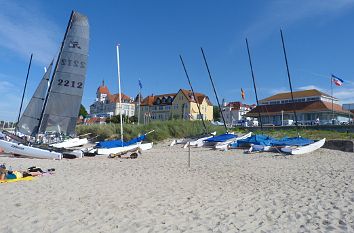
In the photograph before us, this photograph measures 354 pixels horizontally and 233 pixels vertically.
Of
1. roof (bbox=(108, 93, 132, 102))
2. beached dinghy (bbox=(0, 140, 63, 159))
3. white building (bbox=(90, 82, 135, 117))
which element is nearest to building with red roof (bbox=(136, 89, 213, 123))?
white building (bbox=(90, 82, 135, 117))

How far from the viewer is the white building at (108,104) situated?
11050 cm

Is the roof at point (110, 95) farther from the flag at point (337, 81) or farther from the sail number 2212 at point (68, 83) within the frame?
the sail number 2212 at point (68, 83)

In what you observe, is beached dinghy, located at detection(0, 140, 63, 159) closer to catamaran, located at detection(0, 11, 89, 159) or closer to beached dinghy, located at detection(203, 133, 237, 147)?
catamaran, located at detection(0, 11, 89, 159)

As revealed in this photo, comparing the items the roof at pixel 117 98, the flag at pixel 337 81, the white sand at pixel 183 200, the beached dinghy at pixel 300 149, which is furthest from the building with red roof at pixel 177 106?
the white sand at pixel 183 200

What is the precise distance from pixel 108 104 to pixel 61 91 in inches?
4011

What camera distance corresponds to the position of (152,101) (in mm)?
96375

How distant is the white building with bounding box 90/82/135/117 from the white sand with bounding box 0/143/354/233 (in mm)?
90086

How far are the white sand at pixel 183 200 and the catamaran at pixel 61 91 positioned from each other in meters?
3.95

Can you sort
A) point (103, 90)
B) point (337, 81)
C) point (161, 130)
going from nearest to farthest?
point (161, 130)
point (337, 81)
point (103, 90)

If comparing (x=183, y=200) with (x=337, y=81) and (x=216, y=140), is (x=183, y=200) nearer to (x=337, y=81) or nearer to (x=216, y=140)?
(x=216, y=140)

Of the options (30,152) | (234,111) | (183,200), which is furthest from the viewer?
(234,111)

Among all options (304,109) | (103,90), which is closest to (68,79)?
(304,109)

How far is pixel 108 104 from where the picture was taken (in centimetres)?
11756

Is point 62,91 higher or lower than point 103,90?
lower
